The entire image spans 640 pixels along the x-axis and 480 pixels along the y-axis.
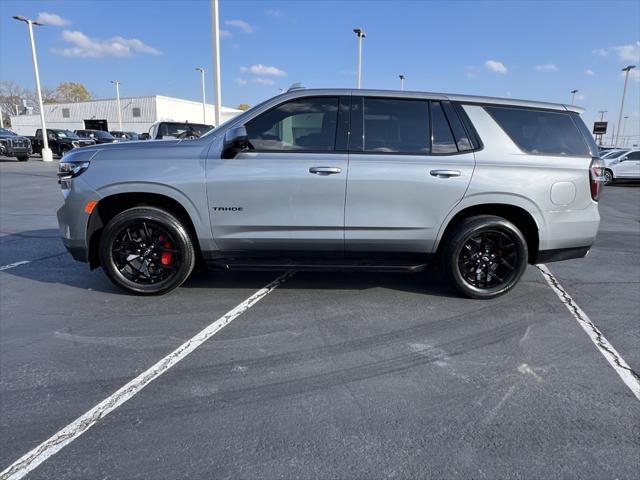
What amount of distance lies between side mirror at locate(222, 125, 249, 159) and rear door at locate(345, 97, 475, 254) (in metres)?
0.99

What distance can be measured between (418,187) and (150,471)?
10.0 ft

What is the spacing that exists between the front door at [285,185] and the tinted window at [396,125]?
31cm

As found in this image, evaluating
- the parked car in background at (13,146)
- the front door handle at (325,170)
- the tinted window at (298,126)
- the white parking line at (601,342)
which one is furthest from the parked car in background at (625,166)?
the parked car in background at (13,146)

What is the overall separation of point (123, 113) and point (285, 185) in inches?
2683

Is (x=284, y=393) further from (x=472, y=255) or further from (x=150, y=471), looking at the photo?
(x=472, y=255)

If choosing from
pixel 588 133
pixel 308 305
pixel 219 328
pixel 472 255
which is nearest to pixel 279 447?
pixel 219 328

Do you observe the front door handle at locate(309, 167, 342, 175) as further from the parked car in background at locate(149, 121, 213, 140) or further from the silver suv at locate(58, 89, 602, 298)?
the parked car in background at locate(149, 121, 213, 140)

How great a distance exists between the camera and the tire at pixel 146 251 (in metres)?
4.07

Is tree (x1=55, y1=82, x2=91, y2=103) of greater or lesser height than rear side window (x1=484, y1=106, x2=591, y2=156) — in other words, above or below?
above

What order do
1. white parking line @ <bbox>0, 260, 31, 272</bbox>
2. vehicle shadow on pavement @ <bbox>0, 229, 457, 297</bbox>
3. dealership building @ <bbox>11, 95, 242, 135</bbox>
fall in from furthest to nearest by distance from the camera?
1. dealership building @ <bbox>11, 95, 242, 135</bbox>
2. white parking line @ <bbox>0, 260, 31, 272</bbox>
3. vehicle shadow on pavement @ <bbox>0, 229, 457, 297</bbox>

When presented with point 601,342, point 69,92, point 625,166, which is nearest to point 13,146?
point 601,342

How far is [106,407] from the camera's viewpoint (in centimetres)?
253

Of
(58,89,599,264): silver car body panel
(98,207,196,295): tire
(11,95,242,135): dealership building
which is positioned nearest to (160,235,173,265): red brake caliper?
(98,207,196,295): tire

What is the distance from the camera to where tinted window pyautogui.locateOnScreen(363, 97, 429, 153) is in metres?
4.04
